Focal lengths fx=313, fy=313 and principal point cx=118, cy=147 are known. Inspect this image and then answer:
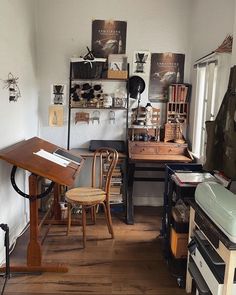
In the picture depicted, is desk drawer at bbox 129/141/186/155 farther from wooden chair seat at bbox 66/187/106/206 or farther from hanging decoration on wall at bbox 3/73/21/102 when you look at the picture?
hanging decoration on wall at bbox 3/73/21/102

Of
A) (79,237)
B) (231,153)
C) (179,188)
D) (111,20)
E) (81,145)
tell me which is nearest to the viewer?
(231,153)

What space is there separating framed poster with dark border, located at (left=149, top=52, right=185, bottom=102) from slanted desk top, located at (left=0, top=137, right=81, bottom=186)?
5.43 feet

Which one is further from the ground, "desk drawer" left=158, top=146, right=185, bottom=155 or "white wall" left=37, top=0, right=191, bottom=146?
"white wall" left=37, top=0, right=191, bottom=146

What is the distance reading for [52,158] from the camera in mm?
2738

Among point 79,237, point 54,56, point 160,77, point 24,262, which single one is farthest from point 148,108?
point 24,262

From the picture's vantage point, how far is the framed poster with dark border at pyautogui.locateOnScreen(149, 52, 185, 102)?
3.89m

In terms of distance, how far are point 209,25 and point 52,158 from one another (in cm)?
206

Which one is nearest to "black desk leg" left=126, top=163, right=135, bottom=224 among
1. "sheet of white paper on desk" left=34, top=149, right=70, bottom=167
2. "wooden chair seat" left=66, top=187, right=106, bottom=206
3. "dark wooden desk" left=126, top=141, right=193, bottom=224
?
"dark wooden desk" left=126, top=141, right=193, bottom=224

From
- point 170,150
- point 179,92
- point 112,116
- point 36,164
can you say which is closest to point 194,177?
point 170,150

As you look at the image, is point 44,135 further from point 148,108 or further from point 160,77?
point 160,77

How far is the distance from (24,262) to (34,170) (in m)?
0.87

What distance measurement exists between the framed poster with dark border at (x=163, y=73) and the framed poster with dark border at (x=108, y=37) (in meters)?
0.44

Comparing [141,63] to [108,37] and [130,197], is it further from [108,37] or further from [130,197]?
[130,197]

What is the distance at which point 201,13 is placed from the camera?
3463 millimetres
